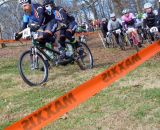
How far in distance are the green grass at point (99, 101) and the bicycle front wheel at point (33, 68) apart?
8.8 inches

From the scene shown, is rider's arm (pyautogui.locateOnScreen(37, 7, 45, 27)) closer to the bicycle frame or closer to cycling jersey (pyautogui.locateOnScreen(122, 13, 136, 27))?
the bicycle frame

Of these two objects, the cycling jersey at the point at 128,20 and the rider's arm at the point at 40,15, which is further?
the cycling jersey at the point at 128,20

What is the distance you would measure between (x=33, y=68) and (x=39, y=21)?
108 cm

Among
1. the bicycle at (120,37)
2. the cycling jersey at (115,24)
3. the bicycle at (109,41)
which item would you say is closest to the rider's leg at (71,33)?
the bicycle at (120,37)

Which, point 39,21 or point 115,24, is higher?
point 39,21

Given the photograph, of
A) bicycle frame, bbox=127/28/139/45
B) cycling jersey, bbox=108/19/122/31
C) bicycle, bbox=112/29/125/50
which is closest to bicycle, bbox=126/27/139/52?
bicycle frame, bbox=127/28/139/45

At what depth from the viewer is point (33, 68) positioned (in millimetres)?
9227

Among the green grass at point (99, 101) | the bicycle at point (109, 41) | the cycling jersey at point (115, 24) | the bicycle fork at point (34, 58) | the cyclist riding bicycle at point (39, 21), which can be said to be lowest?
the green grass at point (99, 101)

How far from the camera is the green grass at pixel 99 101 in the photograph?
585 cm

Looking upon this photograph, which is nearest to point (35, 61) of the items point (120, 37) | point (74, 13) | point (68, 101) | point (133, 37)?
point (68, 101)

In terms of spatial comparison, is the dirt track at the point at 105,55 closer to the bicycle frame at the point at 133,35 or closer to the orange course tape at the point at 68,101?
the bicycle frame at the point at 133,35

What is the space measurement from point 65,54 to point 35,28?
107 cm

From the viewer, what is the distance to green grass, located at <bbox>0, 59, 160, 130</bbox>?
5.85 metres

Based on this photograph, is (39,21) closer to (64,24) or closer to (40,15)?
(40,15)
